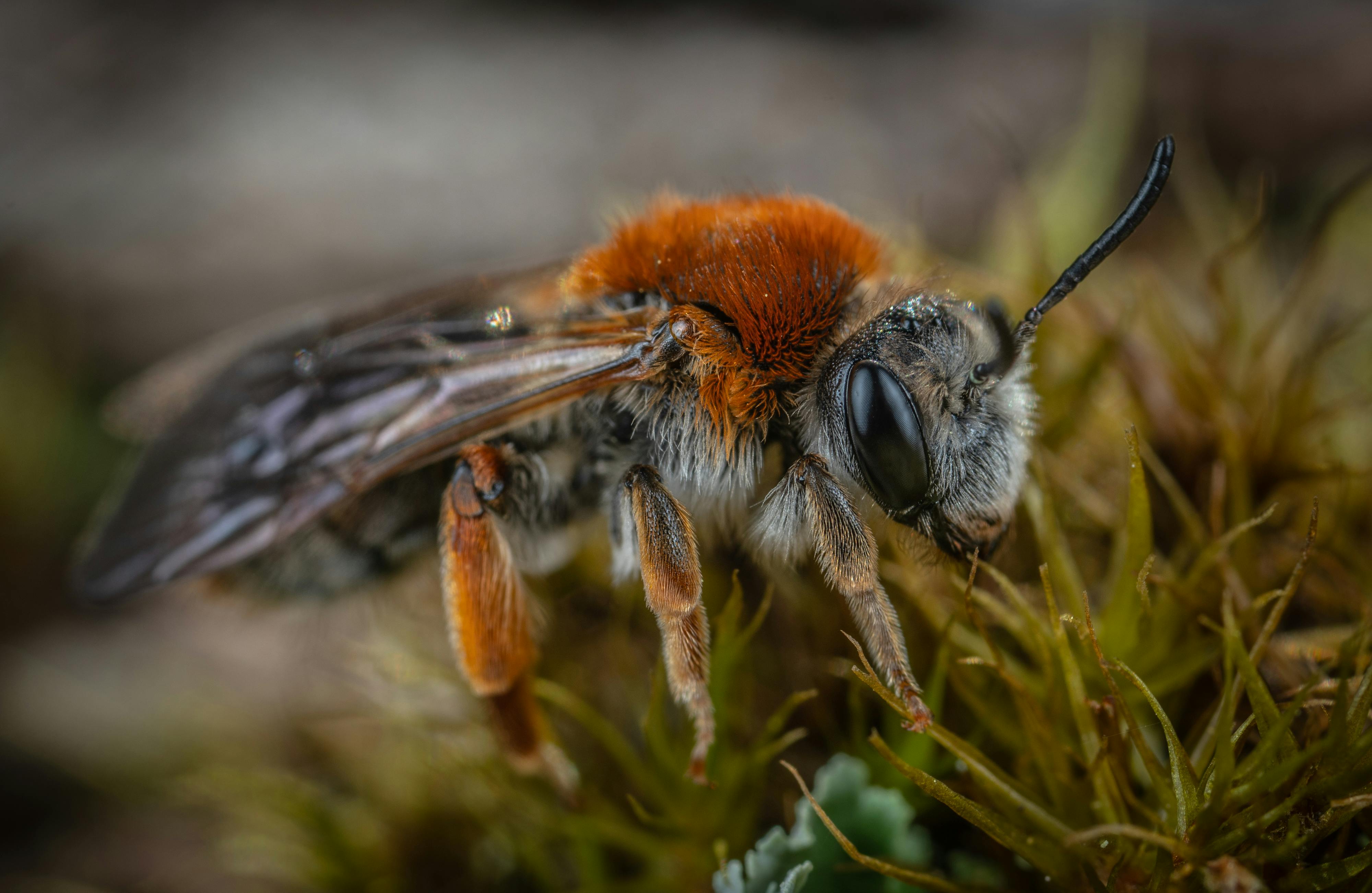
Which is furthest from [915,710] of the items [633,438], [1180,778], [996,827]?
[633,438]

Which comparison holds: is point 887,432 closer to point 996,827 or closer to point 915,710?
point 915,710

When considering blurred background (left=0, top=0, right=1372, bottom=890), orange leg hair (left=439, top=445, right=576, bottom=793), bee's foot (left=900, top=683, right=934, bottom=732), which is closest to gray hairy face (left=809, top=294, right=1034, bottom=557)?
bee's foot (left=900, top=683, right=934, bottom=732)

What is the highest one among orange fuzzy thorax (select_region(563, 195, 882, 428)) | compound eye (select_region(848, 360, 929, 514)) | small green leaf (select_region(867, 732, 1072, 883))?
orange fuzzy thorax (select_region(563, 195, 882, 428))

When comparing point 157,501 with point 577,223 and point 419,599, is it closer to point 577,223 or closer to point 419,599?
point 419,599

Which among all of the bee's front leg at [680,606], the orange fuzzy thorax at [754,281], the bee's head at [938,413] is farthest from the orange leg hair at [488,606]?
the bee's head at [938,413]

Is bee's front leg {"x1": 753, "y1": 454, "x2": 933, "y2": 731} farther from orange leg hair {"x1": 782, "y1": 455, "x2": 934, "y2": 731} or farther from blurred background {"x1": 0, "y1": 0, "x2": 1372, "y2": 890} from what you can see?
blurred background {"x1": 0, "y1": 0, "x2": 1372, "y2": 890}

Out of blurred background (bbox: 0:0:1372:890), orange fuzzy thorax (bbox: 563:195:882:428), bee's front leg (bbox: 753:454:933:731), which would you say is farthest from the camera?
blurred background (bbox: 0:0:1372:890)
